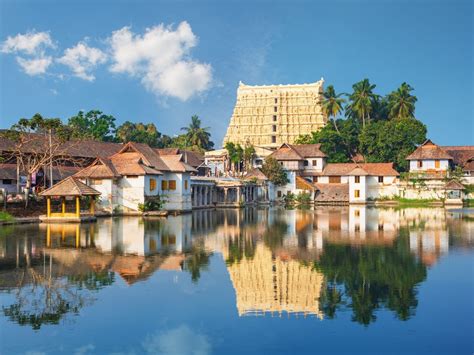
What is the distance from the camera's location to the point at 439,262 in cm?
2027

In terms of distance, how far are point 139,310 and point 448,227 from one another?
2439 cm

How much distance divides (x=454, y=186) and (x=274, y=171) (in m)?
19.5

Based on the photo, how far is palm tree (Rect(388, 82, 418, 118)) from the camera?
262ft

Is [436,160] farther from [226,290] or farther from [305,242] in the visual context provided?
[226,290]

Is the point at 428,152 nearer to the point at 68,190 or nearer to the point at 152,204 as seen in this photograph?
the point at 152,204

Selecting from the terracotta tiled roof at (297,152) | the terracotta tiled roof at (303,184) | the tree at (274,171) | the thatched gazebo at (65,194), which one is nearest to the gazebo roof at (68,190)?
the thatched gazebo at (65,194)

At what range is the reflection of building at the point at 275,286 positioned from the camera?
14.1m

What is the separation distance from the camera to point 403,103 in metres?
80.0

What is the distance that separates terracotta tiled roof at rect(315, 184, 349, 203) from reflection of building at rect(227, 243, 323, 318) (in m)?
48.8

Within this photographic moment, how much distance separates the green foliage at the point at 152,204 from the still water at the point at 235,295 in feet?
57.0

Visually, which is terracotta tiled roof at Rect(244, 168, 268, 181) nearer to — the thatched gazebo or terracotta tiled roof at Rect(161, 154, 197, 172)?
terracotta tiled roof at Rect(161, 154, 197, 172)

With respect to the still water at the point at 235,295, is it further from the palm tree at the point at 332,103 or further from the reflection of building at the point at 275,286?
→ the palm tree at the point at 332,103

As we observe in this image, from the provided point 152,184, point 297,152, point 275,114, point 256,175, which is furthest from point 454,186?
point 275,114

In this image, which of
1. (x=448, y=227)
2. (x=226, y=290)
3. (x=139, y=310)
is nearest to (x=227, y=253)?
(x=226, y=290)
